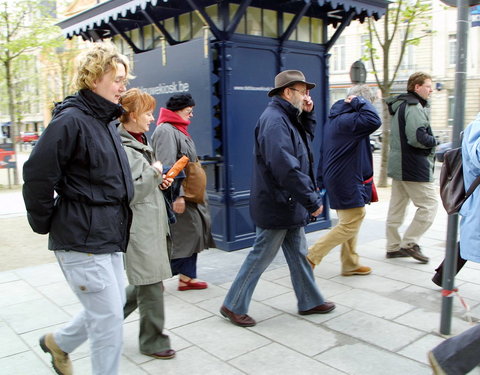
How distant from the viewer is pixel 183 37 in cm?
662

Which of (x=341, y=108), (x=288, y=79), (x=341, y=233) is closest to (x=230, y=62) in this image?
(x=341, y=108)

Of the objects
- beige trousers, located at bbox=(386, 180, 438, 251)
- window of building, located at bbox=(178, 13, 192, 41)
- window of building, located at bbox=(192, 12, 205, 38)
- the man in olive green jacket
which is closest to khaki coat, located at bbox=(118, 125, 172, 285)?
the man in olive green jacket

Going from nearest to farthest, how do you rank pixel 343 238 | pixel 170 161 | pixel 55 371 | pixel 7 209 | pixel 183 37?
1. pixel 55 371
2. pixel 170 161
3. pixel 343 238
4. pixel 183 37
5. pixel 7 209

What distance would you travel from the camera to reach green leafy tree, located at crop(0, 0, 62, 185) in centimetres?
1291

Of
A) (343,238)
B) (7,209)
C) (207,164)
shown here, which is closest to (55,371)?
(343,238)

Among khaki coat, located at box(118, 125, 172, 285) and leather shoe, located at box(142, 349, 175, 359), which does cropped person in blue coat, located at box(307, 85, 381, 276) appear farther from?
khaki coat, located at box(118, 125, 172, 285)

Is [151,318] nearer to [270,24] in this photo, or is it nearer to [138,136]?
[138,136]

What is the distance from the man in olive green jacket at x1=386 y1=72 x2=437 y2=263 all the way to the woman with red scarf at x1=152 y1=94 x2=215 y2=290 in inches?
86.4

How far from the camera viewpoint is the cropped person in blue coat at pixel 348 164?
4609 millimetres

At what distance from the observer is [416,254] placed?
17.8 feet

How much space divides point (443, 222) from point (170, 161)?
4.94m

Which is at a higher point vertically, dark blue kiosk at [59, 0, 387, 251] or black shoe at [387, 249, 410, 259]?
dark blue kiosk at [59, 0, 387, 251]

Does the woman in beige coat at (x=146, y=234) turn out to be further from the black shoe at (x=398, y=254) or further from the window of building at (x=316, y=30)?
the window of building at (x=316, y=30)

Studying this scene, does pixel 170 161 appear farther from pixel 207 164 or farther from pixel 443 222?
pixel 443 222
